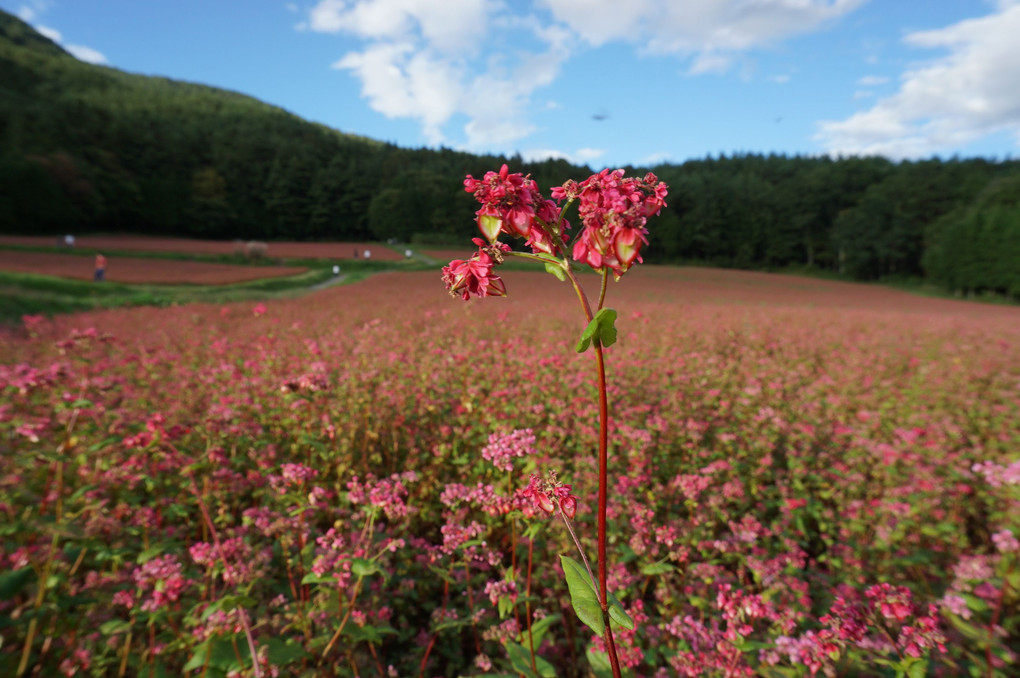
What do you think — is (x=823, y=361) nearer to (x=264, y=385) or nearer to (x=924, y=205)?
(x=264, y=385)

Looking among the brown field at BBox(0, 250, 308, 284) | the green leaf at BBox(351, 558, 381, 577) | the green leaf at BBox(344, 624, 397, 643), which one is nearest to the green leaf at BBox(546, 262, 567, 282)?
the green leaf at BBox(351, 558, 381, 577)

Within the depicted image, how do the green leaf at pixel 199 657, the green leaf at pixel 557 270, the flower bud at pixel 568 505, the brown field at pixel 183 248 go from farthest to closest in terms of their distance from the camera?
the brown field at pixel 183 248 < the green leaf at pixel 199 657 < the flower bud at pixel 568 505 < the green leaf at pixel 557 270

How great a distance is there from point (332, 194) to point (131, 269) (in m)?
29.1

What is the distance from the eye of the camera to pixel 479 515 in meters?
2.94

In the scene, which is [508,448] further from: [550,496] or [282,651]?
[282,651]

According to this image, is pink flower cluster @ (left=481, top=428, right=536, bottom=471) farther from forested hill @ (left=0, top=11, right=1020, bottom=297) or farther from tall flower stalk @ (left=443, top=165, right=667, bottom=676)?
forested hill @ (left=0, top=11, right=1020, bottom=297)

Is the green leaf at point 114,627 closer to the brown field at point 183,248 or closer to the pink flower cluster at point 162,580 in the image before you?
the pink flower cluster at point 162,580

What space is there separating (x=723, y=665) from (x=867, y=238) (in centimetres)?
6659

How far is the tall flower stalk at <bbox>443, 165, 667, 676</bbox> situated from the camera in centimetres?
74

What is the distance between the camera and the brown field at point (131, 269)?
1864 cm

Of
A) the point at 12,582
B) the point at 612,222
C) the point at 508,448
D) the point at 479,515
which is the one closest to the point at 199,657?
the point at 12,582

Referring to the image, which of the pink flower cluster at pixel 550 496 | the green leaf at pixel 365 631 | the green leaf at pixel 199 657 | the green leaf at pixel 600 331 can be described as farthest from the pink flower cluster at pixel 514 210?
the green leaf at pixel 199 657

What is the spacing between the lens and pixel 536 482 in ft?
3.13

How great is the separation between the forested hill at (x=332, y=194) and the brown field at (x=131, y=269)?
11967mm
